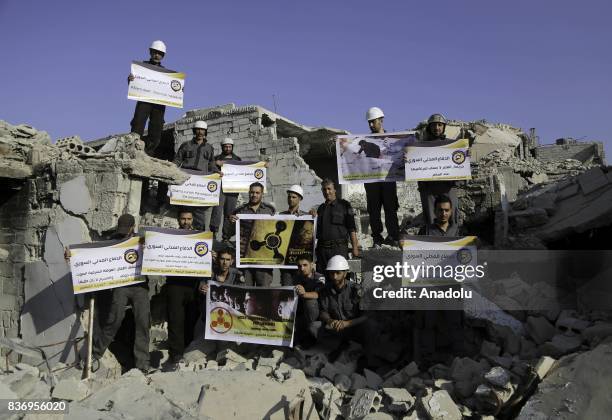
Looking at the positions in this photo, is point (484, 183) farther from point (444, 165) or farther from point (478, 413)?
point (478, 413)

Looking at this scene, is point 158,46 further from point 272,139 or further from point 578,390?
point 578,390

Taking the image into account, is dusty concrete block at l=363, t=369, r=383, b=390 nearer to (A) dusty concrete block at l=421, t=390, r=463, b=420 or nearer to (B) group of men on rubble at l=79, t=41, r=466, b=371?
(B) group of men on rubble at l=79, t=41, r=466, b=371

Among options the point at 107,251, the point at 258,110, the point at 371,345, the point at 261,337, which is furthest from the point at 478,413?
the point at 258,110

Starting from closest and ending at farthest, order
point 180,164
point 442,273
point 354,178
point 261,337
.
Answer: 1. point 442,273
2. point 261,337
3. point 354,178
4. point 180,164

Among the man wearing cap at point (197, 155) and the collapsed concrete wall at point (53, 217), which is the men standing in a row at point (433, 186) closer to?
the man wearing cap at point (197, 155)

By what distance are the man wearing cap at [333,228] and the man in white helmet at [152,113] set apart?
14.3ft

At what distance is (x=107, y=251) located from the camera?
24.0 ft

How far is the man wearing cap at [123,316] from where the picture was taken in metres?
7.37

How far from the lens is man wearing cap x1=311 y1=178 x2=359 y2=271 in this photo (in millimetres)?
7703

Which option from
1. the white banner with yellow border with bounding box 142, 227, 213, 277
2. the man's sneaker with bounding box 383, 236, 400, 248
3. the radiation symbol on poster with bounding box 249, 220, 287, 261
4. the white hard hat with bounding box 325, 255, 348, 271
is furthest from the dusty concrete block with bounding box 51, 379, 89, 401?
the man's sneaker with bounding box 383, 236, 400, 248

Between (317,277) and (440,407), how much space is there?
2.82 m

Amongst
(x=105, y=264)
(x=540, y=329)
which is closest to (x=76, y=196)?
(x=105, y=264)

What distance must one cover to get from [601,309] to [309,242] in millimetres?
4263

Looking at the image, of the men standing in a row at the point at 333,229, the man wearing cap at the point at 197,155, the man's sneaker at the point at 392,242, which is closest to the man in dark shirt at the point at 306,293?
the men standing in a row at the point at 333,229
